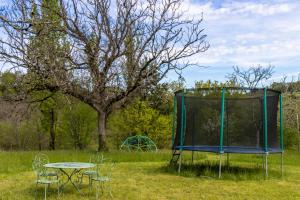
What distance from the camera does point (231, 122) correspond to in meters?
10.6

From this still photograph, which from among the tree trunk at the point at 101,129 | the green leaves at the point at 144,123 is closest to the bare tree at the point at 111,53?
the tree trunk at the point at 101,129

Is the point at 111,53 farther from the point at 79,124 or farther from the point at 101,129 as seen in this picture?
the point at 79,124

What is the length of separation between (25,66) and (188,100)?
6.53 meters

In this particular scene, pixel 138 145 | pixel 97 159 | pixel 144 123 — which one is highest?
pixel 144 123

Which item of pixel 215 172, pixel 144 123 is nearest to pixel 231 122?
pixel 215 172

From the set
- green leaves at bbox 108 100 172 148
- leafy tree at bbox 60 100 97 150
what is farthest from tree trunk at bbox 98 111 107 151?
leafy tree at bbox 60 100 97 150

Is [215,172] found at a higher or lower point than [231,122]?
lower

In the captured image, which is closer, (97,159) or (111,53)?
(97,159)

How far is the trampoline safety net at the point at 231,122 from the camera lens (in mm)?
10039

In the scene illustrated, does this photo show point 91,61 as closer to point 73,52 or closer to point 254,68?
point 73,52

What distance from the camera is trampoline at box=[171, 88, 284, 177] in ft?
32.9

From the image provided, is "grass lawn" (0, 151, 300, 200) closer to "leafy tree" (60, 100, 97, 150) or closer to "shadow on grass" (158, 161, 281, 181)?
"shadow on grass" (158, 161, 281, 181)

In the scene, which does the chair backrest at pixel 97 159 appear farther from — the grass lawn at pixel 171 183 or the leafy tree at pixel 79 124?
the leafy tree at pixel 79 124

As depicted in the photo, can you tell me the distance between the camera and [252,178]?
31.1 ft
